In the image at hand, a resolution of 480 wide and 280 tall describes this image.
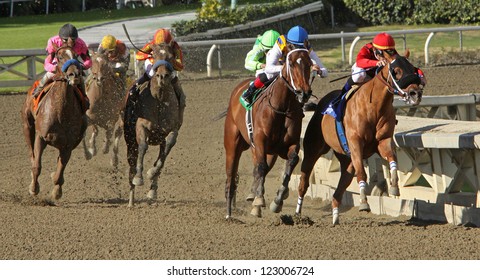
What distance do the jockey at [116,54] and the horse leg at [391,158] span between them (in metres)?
4.58

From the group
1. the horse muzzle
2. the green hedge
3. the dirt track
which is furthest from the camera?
the green hedge

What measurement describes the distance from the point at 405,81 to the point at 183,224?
2435 mm

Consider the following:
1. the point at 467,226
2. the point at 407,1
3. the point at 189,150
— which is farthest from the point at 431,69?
the point at 467,226

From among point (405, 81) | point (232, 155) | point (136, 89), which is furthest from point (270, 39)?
point (405, 81)

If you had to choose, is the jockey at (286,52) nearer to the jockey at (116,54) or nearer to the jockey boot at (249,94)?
the jockey boot at (249,94)

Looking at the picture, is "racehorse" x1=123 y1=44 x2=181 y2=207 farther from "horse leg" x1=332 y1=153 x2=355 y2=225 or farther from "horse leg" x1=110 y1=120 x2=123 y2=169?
"horse leg" x1=332 y1=153 x2=355 y2=225

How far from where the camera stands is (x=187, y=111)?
56.6 ft

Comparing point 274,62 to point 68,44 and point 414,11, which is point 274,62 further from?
point 414,11

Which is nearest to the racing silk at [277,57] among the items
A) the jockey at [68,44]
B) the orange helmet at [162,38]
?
the orange helmet at [162,38]

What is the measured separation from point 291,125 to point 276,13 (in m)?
17.8

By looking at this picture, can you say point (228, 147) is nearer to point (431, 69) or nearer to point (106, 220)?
point (106, 220)

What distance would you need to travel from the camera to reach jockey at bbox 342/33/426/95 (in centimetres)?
Answer: 924

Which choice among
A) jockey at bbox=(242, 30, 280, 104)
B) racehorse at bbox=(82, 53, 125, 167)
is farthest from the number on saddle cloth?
racehorse at bbox=(82, 53, 125, 167)

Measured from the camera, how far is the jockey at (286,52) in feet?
29.8
